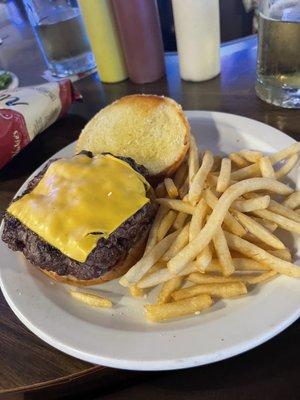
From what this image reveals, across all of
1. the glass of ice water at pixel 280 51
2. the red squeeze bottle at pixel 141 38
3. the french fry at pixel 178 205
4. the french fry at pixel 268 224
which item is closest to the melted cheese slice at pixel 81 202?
the french fry at pixel 178 205

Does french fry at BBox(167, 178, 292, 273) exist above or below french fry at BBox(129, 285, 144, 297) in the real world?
above

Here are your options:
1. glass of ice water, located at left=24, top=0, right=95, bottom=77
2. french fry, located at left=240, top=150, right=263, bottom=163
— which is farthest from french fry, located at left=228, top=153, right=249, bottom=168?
glass of ice water, located at left=24, top=0, right=95, bottom=77

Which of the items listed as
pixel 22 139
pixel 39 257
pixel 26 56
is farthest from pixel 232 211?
pixel 26 56

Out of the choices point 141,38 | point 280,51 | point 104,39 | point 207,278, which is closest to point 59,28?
point 104,39

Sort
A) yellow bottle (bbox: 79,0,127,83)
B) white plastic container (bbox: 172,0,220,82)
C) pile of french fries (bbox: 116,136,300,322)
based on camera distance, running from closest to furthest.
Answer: pile of french fries (bbox: 116,136,300,322), white plastic container (bbox: 172,0,220,82), yellow bottle (bbox: 79,0,127,83)

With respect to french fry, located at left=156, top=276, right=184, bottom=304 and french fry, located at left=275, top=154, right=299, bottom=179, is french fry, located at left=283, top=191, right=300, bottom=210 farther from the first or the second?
french fry, located at left=156, top=276, right=184, bottom=304

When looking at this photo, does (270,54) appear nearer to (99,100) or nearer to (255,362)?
(99,100)
